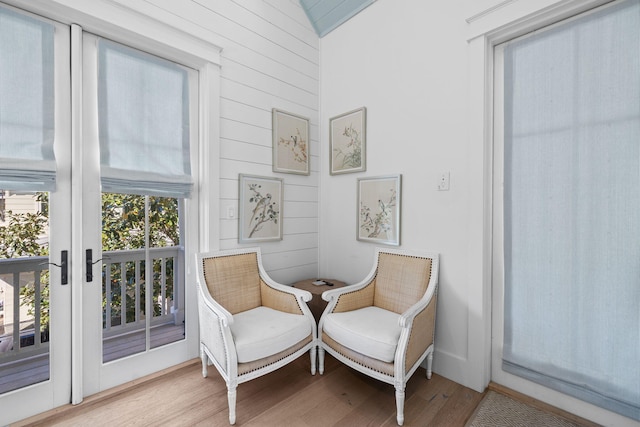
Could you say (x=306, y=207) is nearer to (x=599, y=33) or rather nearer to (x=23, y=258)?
(x=23, y=258)

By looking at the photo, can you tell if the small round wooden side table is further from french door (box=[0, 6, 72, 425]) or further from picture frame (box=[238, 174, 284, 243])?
french door (box=[0, 6, 72, 425])

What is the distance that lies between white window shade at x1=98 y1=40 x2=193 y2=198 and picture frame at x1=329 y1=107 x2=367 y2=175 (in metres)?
1.38

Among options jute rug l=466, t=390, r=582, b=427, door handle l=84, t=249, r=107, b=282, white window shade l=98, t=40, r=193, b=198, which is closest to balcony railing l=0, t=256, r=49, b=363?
door handle l=84, t=249, r=107, b=282

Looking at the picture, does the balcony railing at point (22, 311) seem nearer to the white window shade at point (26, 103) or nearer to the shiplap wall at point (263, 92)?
the white window shade at point (26, 103)

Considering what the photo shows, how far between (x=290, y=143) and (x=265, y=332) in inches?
70.2

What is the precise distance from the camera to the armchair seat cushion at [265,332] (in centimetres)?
173

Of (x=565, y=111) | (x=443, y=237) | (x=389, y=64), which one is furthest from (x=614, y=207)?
(x=389, y=64)

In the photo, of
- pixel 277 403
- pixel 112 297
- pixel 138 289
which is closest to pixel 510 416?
pixel 277 403

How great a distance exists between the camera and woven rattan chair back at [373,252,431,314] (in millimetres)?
2174

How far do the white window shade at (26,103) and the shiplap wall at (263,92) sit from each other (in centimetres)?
70

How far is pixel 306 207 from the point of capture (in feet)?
9.94

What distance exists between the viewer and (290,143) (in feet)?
9.36

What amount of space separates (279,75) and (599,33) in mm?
2331

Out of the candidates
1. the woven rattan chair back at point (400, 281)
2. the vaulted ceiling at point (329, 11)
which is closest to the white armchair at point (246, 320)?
the woven rattan chair back at point (400, 281)
